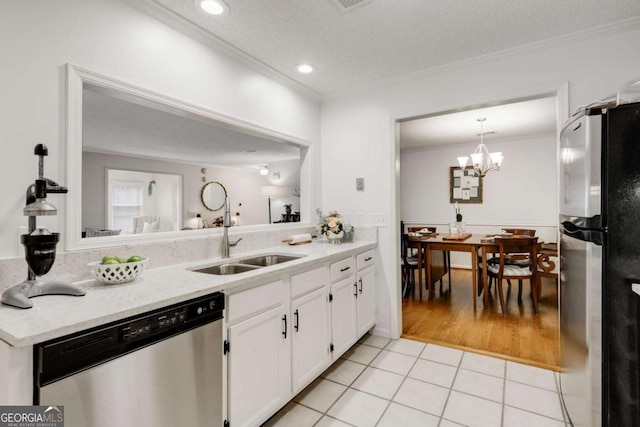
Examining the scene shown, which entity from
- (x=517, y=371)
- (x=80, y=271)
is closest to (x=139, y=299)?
(x=80, y=271)

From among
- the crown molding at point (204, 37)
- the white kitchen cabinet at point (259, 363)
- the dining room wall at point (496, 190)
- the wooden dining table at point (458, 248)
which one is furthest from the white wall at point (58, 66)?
the dining room wall at point (496, 190)

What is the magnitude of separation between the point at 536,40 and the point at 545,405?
248 centimetres

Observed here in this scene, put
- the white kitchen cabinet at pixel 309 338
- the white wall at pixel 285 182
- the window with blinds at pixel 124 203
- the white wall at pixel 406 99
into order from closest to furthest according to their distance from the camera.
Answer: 1. the white kitchen cabinet at pixel 309 338
2. the white wall at pixel 406 99
3. the window with blinds at pixel 124 203
4. the white wall at pixel 285 182

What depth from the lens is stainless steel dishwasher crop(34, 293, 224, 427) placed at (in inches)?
38.3

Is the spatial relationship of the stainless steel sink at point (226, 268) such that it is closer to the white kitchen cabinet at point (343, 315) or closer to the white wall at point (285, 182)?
the white kitchen cabinet at point (343, 315)

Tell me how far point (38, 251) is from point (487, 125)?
5.13 m

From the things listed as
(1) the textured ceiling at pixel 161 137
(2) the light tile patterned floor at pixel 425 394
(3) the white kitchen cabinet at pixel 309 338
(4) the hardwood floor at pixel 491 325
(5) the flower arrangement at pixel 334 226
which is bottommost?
(2) the light tile patterned floor at pixel 425 394

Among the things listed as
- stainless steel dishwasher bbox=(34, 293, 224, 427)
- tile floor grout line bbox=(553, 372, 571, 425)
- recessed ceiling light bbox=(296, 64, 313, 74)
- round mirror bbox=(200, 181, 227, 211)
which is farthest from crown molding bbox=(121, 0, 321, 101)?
round mirror bbox=(200, 181, 227, 211)

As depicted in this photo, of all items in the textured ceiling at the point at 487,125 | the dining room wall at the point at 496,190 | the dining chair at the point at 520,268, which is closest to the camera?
the dining chair at the point at 520,268

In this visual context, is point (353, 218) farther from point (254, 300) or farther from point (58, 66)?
point (58, 66)

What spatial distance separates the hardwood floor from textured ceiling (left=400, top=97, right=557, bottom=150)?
221cm

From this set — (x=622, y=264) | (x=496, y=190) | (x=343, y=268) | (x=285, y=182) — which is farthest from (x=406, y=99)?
(x=285, y=182)

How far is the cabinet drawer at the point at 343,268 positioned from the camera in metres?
2.34

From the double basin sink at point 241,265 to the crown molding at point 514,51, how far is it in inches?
71.6
